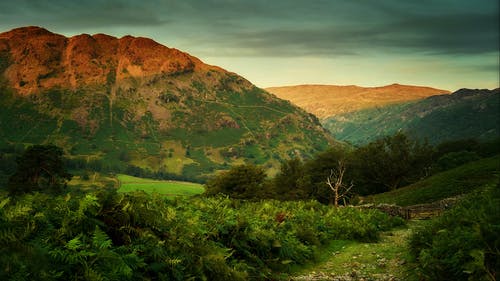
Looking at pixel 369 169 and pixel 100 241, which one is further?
pixel 369 169

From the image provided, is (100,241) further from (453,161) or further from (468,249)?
(453,161)

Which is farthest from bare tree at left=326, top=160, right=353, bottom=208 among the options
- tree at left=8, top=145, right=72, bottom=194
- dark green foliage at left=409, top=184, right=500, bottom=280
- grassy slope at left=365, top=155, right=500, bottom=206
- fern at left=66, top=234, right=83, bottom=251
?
tree at left=8, top=145, right=72, bottom=194

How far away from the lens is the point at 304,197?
267 ft

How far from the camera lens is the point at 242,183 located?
193ft

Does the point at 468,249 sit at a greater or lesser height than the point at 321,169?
greater

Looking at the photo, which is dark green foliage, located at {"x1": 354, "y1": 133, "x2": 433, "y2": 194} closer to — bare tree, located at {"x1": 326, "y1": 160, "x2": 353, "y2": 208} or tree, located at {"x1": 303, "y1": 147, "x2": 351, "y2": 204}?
tree, located at {"x1": 303, "y1": 147, "x2": 351, "y2": 204}

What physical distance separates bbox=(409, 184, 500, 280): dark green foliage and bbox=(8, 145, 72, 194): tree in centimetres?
6165

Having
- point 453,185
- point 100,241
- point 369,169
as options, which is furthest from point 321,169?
point 100,241

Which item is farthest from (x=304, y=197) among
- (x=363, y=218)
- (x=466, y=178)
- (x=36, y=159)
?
(x=363, y=218)

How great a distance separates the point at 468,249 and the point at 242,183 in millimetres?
50381

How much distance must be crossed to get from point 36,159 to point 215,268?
206 feet

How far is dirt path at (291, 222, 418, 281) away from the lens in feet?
42.0

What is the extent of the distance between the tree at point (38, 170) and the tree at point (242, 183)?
2560 centimetres

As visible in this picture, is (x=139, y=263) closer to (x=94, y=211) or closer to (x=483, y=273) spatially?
(x=94, y=211)
